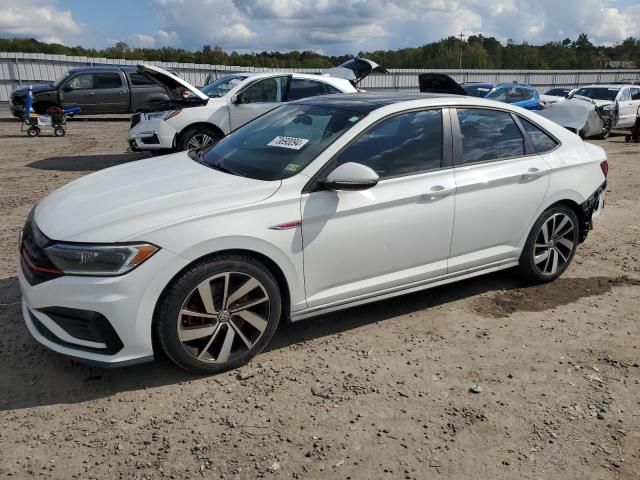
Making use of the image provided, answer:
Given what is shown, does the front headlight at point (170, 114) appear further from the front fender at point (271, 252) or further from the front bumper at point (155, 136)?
the front fender at point (271, 252)

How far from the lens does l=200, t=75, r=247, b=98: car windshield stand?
10.1 meters

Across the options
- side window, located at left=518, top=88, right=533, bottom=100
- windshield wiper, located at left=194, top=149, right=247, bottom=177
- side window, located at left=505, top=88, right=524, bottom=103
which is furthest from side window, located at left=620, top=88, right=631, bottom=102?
windshield wiper, located at left=194, top=149, right=247, bottom=177

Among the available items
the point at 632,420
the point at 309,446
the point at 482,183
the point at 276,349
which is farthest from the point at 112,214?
the point at 632,420

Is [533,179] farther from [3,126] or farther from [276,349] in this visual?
[3,126]

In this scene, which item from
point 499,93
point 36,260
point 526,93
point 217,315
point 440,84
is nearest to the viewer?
point 36,260

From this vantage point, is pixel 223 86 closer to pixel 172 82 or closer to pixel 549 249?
pixel 172 82

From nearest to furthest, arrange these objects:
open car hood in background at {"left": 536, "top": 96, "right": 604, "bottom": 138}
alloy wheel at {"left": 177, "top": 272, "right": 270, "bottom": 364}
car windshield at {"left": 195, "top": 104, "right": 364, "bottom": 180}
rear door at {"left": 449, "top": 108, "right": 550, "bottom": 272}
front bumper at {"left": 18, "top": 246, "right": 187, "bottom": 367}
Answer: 1. front bumper at {"left": 18, "top": 246, "right": 187, "bottom": 367}
2. alloy wheel at {"left": 177, "top": 272, "right": 270, "bottom": 364}
3. car windshield at {"left": 195, "top": 104, "right": 364, "bottom": 180}
4. rear door at {"left": 449, "top": 108, "right": 550, "bottom": 272}
5. open car hood in background at {"left": 536, "top": 96, "right": 604, "bottom": 138}

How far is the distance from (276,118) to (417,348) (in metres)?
2.09

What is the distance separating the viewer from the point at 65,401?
10.1ft

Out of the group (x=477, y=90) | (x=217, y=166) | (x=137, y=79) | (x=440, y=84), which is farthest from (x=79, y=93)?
(x=217, y=166)

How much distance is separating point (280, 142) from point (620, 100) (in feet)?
54.4

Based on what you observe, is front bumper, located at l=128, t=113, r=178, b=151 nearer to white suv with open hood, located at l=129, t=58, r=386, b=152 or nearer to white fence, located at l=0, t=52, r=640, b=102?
white suv with open hood, located at l=129, t=58, r=386, b=152

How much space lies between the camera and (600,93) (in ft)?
57.5

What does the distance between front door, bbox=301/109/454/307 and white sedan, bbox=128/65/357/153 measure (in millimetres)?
5356
